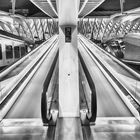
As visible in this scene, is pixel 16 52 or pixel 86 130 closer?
pixel 86 130

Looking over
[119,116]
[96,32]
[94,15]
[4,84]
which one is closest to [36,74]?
[4,84]

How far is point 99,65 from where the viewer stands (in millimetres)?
9750

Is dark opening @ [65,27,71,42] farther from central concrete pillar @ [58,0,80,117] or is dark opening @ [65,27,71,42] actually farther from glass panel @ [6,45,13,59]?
glass panel @ [6,45,13,59]

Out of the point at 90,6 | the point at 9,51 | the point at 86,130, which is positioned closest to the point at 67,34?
the point at 86,130

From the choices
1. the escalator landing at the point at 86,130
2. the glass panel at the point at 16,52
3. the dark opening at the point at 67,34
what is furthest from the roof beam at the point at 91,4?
the escalator landing at the point at 86,130

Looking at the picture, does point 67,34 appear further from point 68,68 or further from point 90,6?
point 90,6

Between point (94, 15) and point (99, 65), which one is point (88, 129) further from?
point (94, 15)

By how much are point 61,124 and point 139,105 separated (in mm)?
2381

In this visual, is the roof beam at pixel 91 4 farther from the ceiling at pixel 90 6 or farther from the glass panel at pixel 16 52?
the glass panel at pixel 16 52

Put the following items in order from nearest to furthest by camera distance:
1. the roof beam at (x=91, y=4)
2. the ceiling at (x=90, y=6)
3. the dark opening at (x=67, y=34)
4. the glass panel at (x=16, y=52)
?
the dark opening at (x=67, y=34), the glass panel at (x=16, y=52), the roof beam at (x=91, y=4), the ceiling at (x=90, y=6)

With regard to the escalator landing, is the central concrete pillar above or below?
above

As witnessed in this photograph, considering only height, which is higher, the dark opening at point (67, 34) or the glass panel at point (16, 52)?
the dark opening at point (67, 34)

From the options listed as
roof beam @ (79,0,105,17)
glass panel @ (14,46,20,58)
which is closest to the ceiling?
roof beam @ (79,0,105,17)

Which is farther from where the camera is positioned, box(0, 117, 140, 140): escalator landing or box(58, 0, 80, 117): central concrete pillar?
box(58, 0, 80, 117): central concrete pillar
